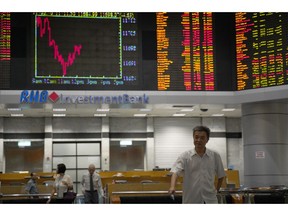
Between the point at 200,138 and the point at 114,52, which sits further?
the point at 114,52

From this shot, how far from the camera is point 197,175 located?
6320mm

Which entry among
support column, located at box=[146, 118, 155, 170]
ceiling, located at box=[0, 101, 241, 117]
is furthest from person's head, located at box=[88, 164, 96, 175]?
support column, located at box=[146, 118, 155, 170]

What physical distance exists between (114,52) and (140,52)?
747 mm

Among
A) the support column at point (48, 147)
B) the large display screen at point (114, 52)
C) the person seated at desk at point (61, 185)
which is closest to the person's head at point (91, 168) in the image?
the large display screen at point (114, 52)

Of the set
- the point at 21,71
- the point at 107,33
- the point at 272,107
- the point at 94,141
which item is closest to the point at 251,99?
the point at 272,107

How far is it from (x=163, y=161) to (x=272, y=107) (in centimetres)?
1000

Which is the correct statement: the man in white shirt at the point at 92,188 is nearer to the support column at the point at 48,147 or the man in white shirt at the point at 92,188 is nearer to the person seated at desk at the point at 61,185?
the person seated at desk at the point at 61,185

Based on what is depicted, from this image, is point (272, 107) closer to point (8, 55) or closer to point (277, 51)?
point (277, 51)

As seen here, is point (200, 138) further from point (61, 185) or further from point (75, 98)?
point (75, 98)

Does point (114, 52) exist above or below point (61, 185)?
above

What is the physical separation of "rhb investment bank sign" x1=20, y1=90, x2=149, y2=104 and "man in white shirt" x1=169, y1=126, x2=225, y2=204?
29.4 ft

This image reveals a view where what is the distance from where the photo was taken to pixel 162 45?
15.5 meters

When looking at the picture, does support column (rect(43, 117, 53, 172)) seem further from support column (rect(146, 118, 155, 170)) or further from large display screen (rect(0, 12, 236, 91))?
large display screen (rect(0, 12, 236, 91))

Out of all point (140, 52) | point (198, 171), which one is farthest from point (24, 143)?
point (198, 171)
